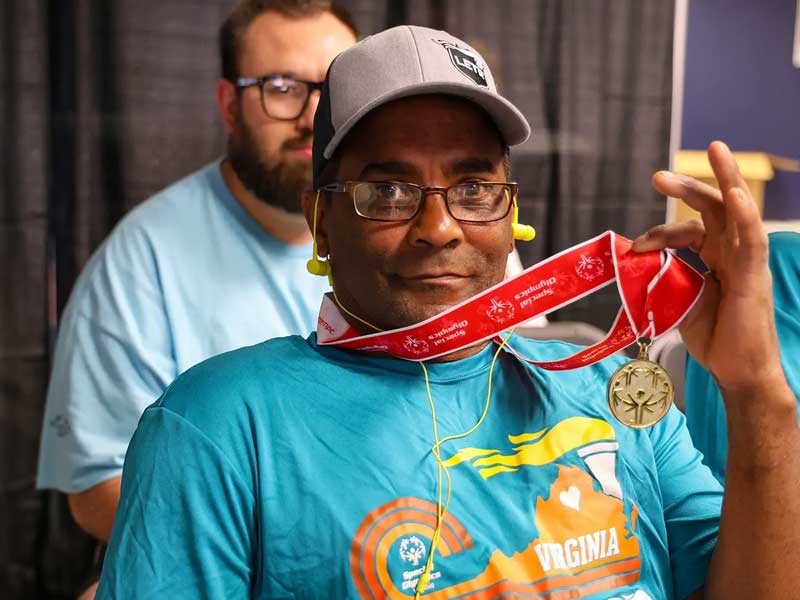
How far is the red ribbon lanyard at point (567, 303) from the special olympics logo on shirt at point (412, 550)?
0.80ft

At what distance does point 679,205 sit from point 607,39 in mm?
675

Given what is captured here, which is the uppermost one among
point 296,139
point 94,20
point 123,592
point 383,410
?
point 94,20

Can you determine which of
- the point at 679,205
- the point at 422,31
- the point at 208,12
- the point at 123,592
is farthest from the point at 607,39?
the point at 123,592

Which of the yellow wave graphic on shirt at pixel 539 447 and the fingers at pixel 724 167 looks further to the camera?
the yellow wave graphic on shirt at pixel 539 447

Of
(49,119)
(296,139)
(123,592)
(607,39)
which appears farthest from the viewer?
(607,39)

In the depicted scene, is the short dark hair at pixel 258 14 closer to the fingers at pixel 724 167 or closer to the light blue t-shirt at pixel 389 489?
the light blue t-shirt at pixel 389 489

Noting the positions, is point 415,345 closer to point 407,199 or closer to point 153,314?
point 407,199

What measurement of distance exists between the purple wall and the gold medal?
258 cm

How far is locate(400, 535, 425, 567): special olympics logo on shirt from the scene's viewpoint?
3.59 ft

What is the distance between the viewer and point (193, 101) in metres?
3.00

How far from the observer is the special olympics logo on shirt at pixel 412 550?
1096mm

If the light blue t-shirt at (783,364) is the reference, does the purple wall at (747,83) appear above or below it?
above

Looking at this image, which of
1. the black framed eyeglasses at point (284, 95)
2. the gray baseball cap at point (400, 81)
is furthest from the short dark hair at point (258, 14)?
the gray baseball cap at point (400, 81)

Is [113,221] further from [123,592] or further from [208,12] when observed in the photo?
[123,592]
